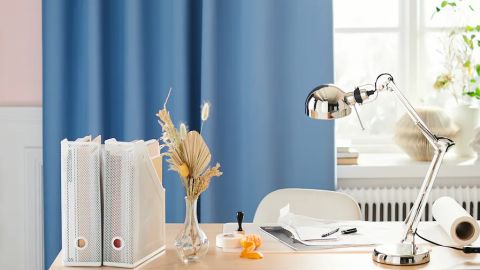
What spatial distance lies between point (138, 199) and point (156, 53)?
1416 millimetres

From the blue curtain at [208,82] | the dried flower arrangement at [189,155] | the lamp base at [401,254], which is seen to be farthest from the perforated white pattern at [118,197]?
the blue curtain at [208,82]

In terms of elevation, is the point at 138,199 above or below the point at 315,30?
below

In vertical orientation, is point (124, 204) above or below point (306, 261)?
above

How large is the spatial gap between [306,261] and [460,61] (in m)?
1.83

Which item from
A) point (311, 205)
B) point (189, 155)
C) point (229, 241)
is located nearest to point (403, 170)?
point (311, 205)

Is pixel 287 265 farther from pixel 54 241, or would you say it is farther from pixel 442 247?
pixel 54 241

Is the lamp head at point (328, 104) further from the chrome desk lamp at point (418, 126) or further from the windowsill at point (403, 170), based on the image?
the windowsill at point (403, 170)

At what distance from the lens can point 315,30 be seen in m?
3.31

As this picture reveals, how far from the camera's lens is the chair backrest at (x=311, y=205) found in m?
2.74

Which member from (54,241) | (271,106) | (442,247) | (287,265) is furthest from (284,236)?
(54,241)
